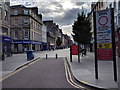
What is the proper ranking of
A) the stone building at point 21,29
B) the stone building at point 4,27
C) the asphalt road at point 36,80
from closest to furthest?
the asphalt road at point 36,80, the stone building at point 4,27, the stone building at point 21,29

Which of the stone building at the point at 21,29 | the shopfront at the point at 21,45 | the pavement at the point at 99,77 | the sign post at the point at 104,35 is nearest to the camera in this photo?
the pavement at the point at 99,77

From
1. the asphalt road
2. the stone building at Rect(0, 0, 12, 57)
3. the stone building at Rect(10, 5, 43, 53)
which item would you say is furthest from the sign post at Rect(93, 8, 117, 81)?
the stone building at Rect(10, 5, 43, 53)

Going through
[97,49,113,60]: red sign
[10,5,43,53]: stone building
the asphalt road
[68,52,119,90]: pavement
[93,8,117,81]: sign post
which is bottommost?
the asphalt road

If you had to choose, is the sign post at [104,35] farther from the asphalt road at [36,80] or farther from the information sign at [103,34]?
the asphalt road at [36,80]

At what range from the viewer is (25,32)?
3775cm

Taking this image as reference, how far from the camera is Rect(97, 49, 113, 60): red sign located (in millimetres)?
6586

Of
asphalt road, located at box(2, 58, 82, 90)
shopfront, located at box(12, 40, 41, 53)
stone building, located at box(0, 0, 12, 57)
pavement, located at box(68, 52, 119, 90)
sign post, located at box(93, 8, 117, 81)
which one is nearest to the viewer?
pavement, located at box(68, 52, 119, 90)

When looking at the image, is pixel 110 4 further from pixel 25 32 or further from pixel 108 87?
pixel 25 32

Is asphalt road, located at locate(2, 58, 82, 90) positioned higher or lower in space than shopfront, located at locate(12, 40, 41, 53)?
lower

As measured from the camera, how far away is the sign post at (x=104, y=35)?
6492 mm

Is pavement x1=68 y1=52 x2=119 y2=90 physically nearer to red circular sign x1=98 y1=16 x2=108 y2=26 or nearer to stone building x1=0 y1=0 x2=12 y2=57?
red circular sign x1=98 y1=16 x2=108 y2=26

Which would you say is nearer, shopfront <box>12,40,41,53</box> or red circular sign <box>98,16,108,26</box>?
red circular sign <box>98,16,108,26</box>

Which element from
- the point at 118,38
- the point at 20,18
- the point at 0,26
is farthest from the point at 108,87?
the point at 20,18

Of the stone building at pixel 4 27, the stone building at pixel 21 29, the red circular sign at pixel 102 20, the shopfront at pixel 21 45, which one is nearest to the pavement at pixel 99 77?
the red circular sign at pixel 102 20
